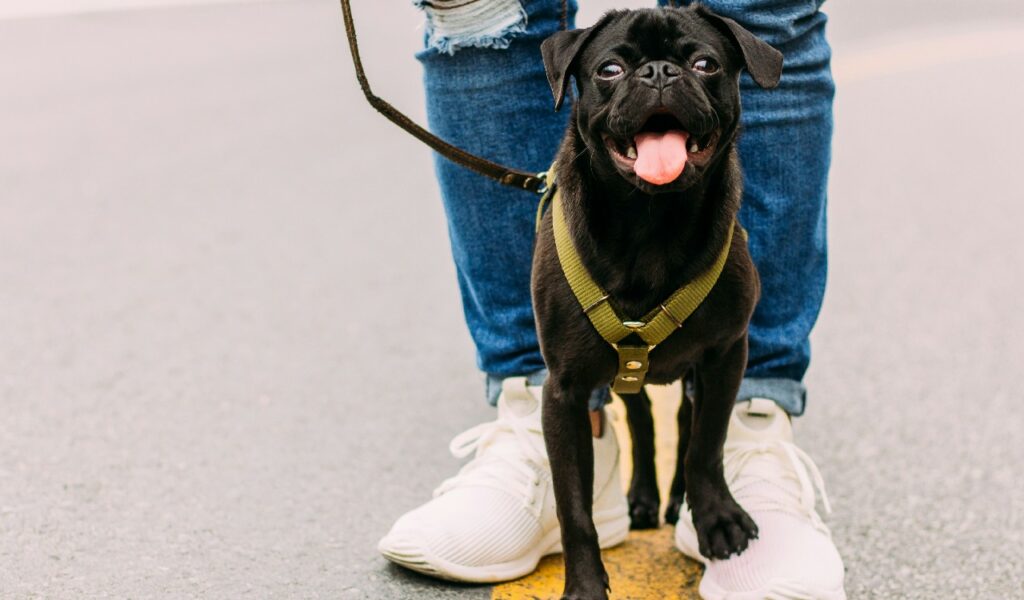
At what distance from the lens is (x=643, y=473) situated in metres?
3.03

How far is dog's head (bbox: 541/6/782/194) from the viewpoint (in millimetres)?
2244

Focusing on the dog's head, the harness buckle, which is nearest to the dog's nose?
the dog's head

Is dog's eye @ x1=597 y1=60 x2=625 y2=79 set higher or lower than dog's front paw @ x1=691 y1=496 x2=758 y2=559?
higher

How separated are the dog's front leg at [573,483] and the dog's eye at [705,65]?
64 cm

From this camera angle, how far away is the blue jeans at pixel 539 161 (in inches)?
111

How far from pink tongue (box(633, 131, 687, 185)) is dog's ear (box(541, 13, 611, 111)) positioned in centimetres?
20

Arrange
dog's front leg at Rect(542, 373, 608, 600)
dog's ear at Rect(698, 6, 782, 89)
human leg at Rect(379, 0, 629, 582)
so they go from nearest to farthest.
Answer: dog's ear at Rect(698, 6, 782, 89) → dog's front leg at Rect(542, 373, 608, 600) → human leg at Rect(379, 0, 629, 582)

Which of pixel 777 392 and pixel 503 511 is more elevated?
pixel 777 392

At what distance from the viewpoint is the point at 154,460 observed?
3.48m

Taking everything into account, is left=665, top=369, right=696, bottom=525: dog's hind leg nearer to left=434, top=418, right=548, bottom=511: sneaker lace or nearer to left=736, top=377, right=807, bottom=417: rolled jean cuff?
left=736, top=377, right=807, bottom=417: rolled jean cuff

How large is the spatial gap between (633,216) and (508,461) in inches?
29.3

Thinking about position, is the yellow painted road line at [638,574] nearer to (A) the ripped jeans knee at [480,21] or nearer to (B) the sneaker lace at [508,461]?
(B) the sneaker lace at [508,461]

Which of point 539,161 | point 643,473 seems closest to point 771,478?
point 643,473

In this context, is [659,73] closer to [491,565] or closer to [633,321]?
[633,321]
